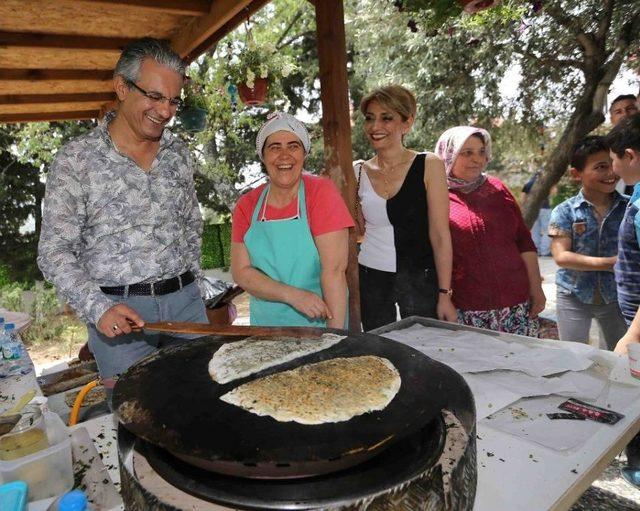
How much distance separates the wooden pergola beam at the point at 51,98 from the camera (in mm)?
4414

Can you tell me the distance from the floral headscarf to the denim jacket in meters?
0.71

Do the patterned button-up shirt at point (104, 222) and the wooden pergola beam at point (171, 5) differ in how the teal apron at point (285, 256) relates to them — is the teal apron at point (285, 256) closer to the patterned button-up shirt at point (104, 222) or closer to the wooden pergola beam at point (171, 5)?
the patterned button-up shirt at point (104, 222)

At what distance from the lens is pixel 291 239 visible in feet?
6.88

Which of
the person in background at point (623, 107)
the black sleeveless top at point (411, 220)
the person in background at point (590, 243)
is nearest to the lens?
the black sleeveless top at point (411, 220)

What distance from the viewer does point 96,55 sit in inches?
148

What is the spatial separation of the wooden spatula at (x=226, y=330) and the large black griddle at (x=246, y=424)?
5.3 inches

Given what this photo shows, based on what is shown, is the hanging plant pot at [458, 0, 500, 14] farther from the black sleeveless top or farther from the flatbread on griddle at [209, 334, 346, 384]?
the flatbread on griddle at [209, 334, 346, 384]

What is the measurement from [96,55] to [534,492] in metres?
4.33

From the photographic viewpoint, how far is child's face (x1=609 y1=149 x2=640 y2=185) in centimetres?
212

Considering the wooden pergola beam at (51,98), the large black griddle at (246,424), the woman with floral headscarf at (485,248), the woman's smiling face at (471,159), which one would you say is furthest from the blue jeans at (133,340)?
the wooden pergola beam at (51,98)

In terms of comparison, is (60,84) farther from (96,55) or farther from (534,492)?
(534,492)

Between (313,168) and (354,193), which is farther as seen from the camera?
(313,168)

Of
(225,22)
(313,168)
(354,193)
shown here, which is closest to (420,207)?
(354,193)

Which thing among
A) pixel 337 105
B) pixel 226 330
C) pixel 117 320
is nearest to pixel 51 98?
pixel 337 105
